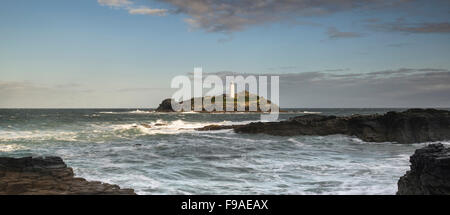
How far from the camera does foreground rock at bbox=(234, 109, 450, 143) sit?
2461 cm

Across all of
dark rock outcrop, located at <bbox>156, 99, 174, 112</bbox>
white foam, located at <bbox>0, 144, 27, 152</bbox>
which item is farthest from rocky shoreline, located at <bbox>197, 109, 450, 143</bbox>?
dark rock outcrop, located at <bbox>156, 99, 174, 112</bbox>

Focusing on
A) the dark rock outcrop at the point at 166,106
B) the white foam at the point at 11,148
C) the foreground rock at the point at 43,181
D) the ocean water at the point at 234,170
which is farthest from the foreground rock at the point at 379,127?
the dark rock outcrop at the point at 166,106

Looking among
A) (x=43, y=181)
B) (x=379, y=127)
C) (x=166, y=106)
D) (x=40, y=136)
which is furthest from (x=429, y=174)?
(x=166, y=106)

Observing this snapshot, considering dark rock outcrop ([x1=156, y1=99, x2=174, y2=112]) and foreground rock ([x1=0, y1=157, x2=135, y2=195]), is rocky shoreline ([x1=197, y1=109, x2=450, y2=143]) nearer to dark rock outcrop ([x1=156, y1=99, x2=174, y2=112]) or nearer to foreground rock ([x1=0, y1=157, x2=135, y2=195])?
foreground rock ([x1=0, y1=157, x2=135, y2=195])

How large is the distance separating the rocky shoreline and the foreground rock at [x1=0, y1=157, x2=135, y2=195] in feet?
68.1

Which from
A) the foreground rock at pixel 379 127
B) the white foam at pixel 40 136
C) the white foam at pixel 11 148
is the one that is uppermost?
the foreground rock at pixel 379 127

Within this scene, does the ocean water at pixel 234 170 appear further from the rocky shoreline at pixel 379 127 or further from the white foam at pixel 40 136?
the rocky shoreline at pixel 379 127

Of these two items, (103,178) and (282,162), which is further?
(282,162)

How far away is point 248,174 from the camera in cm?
1207

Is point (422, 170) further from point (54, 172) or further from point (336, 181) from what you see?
point (54, 172)

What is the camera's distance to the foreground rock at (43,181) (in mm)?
8102

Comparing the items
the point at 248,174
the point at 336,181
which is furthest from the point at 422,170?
the point at 248,174

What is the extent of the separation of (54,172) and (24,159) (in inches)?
54.1
